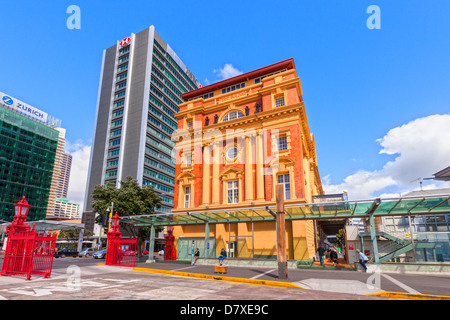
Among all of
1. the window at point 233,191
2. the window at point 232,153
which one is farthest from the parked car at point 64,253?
the window at point 232,153

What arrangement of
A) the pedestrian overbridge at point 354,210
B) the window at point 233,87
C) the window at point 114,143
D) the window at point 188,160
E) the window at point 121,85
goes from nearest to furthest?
the pedestrian overbridge at point 354,210, the window at point 188,160, the window at point 233,87, the window at point 114,143, the window at point 121,85

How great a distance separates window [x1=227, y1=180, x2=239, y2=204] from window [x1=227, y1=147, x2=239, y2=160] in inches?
112

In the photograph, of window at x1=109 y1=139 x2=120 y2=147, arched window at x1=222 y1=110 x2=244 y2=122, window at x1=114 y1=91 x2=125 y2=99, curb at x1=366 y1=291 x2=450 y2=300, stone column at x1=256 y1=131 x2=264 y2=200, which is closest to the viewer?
curb at x1=366 y1=291 x2=450 y2=300

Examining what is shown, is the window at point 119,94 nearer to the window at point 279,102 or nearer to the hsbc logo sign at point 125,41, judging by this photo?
the hsbc logo sign at point 125,41

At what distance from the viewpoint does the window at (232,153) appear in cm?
3106

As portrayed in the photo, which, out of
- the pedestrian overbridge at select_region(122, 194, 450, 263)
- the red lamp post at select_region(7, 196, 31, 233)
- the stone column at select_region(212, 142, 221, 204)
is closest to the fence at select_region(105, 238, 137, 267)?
the pedestrian overbridge at select_region(122, 194, 450, 263)

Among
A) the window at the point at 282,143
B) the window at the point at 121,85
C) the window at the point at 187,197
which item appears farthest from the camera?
the window at the point at 121,85

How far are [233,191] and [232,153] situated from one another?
4443 mm

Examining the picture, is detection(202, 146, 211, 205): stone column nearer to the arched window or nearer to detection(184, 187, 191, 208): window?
detection(184, 187, 191, 208): window

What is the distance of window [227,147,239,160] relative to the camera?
31.1 m

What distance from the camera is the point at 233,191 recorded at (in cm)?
3011

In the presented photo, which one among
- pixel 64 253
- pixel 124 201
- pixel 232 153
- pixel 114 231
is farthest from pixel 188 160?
pixel 64 253
